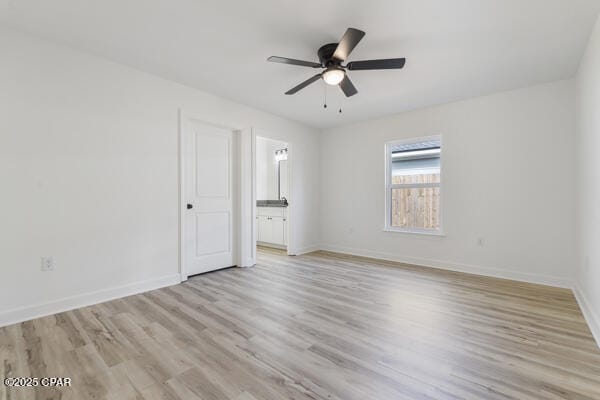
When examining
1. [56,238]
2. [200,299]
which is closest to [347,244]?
[200,299]

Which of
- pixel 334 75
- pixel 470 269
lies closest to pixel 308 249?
pixel 470 269

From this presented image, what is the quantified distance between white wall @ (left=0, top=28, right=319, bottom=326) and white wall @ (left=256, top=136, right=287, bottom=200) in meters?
3.14

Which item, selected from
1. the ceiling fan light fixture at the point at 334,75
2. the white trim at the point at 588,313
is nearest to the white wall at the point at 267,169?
the ceiling fan light fixture at the point at 334,75

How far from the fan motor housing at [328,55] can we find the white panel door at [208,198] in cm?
202

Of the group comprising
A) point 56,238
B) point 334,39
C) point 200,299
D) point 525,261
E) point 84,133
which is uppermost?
point 334,39

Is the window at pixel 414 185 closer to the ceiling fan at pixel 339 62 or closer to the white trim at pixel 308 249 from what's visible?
the white trim at pixel 308 249

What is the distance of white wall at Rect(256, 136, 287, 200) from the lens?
21.5ft

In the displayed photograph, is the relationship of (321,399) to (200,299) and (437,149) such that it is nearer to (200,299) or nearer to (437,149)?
(200,299)

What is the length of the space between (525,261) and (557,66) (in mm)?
2317

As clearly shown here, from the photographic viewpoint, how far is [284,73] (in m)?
3.06

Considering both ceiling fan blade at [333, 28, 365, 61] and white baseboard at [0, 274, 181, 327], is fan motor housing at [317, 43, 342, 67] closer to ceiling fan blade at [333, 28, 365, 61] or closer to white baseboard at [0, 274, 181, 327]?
ceiling fan blade at [333, 28, 365, 61]

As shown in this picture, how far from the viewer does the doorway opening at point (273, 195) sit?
5.57 metres

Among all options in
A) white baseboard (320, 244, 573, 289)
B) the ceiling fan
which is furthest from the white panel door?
white baseboard (320, 244, 573, 289)

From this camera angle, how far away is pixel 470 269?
3.88 meters
